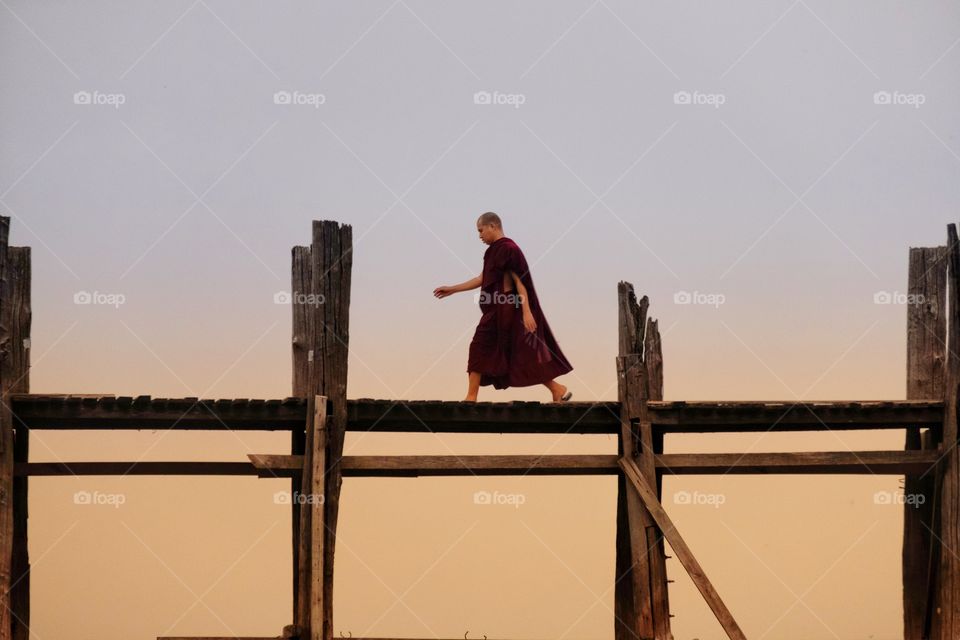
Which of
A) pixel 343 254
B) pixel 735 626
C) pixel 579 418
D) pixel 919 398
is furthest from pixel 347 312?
pixel 919 398

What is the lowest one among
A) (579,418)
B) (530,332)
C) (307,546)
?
(307,546)

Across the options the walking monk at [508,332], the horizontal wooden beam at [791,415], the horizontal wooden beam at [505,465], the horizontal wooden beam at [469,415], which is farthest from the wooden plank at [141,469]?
the horizontal wooden beam at [791,415]

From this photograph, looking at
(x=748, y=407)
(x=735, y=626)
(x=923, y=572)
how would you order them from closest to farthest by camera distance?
(x=735, y=626), (x=748, y=407), (x=923, y=572)

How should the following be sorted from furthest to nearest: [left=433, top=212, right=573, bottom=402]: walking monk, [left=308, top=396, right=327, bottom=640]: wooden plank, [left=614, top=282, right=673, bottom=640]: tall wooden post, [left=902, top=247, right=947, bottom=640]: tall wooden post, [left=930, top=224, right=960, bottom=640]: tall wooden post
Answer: [left=902, top=247, right=947, bottom=640]: tall wooden post
[left=433, top=212, right=573, bottom=402]: walking monk
[left=930, top=224, right=960, bottom=640]: tall wooden post
[left=614, top=282, right=673, bottom=640]: tall wooden post
[left=308, top=396, right=327, bottom=640]: wooden plank

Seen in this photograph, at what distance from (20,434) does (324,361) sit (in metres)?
2.04

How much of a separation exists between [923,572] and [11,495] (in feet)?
20.1

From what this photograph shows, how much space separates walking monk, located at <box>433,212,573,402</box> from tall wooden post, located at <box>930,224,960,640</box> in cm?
254

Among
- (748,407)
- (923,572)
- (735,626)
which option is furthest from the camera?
(923,572)

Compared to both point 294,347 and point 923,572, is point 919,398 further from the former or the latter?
point 294,347

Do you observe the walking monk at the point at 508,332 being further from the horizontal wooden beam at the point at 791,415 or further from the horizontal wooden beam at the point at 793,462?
the horizontal wooden beam at the point at 793,462

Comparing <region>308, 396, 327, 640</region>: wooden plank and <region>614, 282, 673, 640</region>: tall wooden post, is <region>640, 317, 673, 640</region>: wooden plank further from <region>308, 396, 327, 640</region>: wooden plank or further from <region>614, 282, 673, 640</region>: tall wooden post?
<region>308, 396, 327, 640</region>: wooden plank

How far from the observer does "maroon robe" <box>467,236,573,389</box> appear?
9.54m

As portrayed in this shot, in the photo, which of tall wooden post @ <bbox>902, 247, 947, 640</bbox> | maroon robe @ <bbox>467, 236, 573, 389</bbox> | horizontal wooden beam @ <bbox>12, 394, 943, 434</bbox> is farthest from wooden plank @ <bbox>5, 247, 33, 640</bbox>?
tall wooden post @ <bbox>902, 247, 947, 640</bbox>

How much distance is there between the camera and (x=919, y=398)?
9.70 m
